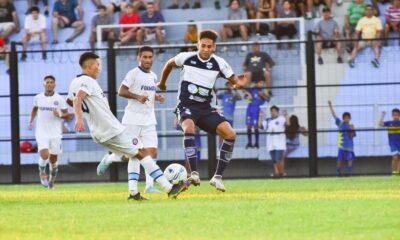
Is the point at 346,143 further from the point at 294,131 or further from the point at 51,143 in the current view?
the point at 51,143

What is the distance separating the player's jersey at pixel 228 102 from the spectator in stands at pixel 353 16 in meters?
3.86

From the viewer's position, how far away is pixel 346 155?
2681 cm

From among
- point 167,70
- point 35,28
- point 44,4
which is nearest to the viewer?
point 167,70

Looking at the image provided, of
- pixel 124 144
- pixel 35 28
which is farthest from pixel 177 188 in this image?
pixel 35 28

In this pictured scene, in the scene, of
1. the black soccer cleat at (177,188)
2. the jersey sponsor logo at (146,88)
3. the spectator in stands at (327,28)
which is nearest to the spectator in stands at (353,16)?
the spectator in stands at (327,28)

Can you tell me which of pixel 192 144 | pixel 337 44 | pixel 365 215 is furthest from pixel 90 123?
pixel 337 44

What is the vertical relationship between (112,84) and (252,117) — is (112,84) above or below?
above

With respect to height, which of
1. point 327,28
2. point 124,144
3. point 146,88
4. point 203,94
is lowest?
point 124,144

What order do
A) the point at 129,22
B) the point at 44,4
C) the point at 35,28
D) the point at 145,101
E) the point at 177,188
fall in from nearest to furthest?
the point at 177,188
the point at 145,101
the point at 129,22
the point at 35,28
the point at 44,4

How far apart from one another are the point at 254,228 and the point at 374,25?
18120 mm

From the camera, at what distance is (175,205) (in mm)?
14734

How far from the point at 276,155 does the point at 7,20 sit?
9.03 metres

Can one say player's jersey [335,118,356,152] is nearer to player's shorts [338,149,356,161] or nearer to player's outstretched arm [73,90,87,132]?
player's shorts [338,149,356,161]

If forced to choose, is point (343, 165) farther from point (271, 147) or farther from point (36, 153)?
point (36, 153)
